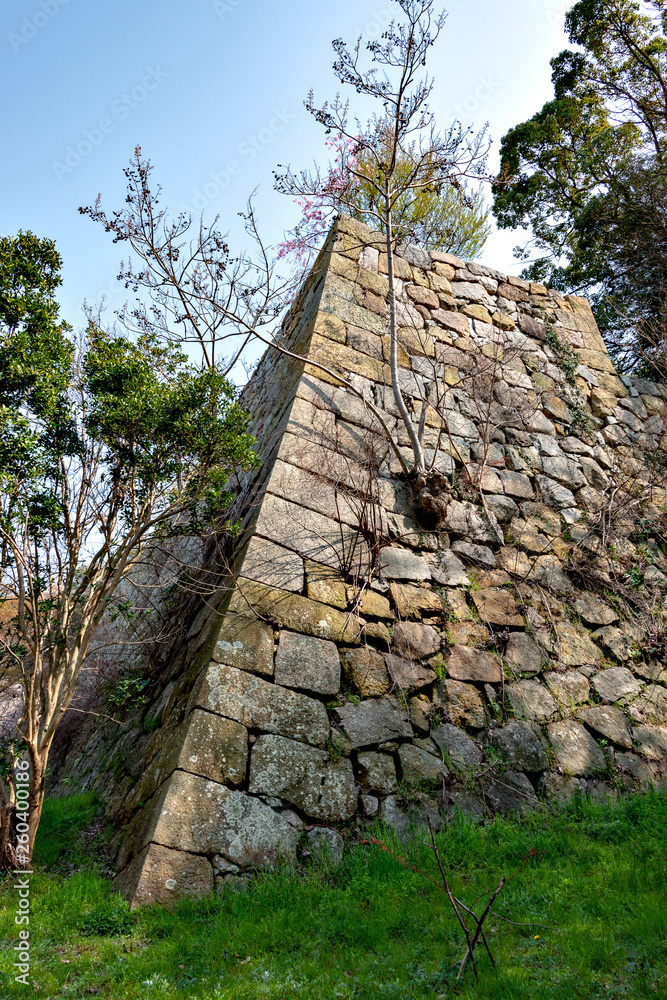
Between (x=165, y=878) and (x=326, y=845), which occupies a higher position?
(x=326, y=845)

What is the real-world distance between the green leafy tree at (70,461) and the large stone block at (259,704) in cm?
81

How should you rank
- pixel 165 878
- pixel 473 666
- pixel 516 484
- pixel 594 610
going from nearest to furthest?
pixel 165 878 < pixel 473 666 < pixel 594 610 < pixel 516 484

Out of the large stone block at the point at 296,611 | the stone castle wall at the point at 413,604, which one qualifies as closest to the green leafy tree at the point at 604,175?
the stone castle wall at the point at 413,604

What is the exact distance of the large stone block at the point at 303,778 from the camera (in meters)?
2.99

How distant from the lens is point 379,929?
8.05ft

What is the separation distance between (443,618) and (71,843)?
261 centimetres

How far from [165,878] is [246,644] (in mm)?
1155

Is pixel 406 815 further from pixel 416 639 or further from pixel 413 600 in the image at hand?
pixel 413 600

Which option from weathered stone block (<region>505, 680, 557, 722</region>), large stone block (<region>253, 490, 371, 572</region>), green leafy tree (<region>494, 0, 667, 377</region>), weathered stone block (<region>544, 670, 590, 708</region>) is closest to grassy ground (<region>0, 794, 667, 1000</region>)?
weathered stone block (<region>505, 680, 557, 722</region>)

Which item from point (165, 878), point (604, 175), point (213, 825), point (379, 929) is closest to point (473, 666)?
point (379, 929)

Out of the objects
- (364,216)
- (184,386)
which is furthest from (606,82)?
(184,386)

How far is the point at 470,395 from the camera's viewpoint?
5352 mm

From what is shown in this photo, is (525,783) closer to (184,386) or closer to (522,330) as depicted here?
(184,386)

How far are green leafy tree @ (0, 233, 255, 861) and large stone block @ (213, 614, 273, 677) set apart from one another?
72 cm
